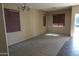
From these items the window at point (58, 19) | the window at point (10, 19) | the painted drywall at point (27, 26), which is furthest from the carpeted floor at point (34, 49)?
the window at point (58, 19)

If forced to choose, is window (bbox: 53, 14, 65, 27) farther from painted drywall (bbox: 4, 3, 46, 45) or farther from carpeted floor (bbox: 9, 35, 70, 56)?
carpeted floor (bbox: 9, 35, 70, 56)

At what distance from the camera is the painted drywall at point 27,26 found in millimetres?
3319

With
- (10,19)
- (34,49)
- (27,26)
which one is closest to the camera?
(10,19)

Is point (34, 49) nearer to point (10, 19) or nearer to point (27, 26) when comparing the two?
point (10, 19)

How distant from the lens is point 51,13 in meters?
6.81

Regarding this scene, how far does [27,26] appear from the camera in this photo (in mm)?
4555

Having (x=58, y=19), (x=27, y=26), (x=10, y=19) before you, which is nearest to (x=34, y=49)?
(x=10, y=19)

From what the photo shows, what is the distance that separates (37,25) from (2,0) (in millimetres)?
4719

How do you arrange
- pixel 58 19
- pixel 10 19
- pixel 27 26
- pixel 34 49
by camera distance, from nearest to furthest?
1. pixel 10 19
2. pixel 34 49
3. pixel 27 26
4. pixel 58 19

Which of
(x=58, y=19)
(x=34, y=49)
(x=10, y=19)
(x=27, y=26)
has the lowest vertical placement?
(x=34, y=49)

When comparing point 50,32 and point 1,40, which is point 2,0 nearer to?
point 1,40

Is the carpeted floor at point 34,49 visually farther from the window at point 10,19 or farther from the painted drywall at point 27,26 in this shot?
the window at point 10,19

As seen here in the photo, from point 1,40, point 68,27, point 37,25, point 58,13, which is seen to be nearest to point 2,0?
point 1,40

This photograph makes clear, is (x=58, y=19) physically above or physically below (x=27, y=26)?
above
